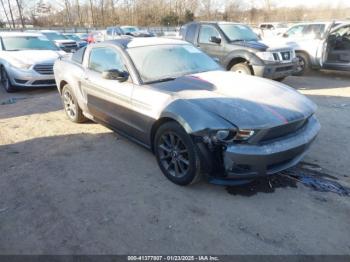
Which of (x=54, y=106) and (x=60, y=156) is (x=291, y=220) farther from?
(x=54, y=106)

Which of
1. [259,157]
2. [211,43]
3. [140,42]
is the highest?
[140,42]

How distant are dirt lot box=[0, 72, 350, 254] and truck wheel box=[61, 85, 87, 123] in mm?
923

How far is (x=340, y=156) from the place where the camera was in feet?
13.5

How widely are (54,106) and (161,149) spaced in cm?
453

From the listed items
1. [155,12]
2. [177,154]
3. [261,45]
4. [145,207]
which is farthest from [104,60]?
[155,12]

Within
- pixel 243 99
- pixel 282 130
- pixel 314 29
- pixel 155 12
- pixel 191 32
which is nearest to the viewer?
pixel 282 130

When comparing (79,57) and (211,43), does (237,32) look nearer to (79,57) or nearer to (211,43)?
(211,43)

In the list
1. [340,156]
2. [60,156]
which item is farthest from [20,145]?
[340,156]

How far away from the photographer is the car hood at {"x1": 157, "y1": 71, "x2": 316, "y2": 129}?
304cm

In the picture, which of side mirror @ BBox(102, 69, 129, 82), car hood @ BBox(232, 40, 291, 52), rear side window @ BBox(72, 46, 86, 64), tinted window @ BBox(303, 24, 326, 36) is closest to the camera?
side mirror @ BBox(102, 69, 129, 82)

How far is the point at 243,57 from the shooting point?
26.1 ft

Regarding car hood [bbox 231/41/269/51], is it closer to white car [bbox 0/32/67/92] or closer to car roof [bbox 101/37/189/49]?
car roof [bbox 101/37/189/49]

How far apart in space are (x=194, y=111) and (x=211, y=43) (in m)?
5.94

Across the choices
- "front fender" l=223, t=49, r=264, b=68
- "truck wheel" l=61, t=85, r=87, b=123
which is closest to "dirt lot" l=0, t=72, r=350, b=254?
"truck wheel" l=61, t=85, r=87, b=123
